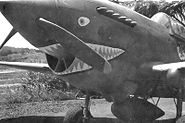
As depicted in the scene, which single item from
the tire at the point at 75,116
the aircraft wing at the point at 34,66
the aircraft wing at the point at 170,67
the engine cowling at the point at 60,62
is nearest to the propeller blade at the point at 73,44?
the engine cowling at the point at 60,62

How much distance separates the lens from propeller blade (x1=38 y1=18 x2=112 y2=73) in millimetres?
3736

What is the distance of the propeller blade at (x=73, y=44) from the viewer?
147 inches

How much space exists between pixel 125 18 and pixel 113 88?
101cm

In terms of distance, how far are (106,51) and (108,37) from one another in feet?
0.63

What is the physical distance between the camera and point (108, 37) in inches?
168

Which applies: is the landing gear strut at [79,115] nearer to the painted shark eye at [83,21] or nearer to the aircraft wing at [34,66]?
the aircraft wing at [34,66]

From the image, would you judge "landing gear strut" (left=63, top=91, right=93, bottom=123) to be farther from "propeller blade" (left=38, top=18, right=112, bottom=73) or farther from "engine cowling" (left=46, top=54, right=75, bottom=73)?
"propeller blade" (left=38, top=18, right=112, bottom=73)

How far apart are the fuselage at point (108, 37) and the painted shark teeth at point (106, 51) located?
53 millimetres

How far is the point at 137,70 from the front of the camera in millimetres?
4652

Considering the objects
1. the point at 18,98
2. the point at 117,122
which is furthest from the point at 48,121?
the point at 18,98

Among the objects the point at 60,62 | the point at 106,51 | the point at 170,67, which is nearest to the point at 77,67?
the point at 60,62

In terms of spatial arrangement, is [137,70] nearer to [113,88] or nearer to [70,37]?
[113,88]

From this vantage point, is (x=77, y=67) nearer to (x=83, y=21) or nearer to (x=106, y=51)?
(x=106, y=51)

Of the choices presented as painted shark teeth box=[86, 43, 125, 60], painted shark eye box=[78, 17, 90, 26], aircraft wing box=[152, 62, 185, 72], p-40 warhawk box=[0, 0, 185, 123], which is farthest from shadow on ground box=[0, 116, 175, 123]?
painted shark eye box=[78, 17, 90, 26]
